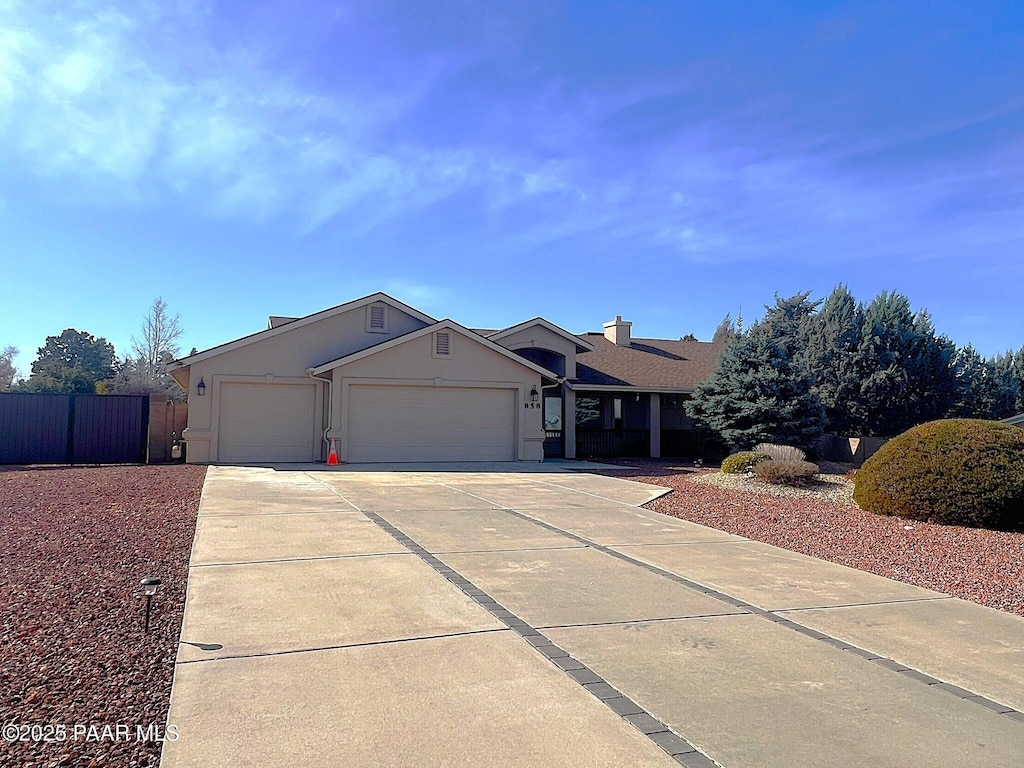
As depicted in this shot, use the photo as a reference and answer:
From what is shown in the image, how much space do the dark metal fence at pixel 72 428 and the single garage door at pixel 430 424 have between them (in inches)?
226

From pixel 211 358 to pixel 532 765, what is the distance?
58.8 feet

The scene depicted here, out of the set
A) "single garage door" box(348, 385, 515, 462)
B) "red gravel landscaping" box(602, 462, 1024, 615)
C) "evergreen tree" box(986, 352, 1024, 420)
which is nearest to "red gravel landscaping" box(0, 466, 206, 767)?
"red gravel landscaping" box(602, 462, 1024, 615)

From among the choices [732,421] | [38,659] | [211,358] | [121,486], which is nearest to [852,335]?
[732,421]

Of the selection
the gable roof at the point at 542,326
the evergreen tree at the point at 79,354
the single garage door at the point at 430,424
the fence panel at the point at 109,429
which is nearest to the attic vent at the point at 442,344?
the single garage door at the point at 430,424

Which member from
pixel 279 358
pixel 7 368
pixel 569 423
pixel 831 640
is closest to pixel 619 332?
pixel 569 423

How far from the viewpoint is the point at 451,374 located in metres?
21.2

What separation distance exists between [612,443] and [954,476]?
49.2 ft

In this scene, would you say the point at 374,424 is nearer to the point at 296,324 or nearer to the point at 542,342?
the point at 296,324

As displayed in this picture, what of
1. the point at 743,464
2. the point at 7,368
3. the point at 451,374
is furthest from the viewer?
the point at 7,368

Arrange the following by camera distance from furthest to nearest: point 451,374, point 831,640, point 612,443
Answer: point 612,443 < point 451,374 < point 831,640

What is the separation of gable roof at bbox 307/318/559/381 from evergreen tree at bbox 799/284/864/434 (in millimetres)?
9989

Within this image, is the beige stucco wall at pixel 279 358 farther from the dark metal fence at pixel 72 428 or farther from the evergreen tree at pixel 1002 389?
the evergreen tree at pixel 1002 389

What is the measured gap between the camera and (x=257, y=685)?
14.1 feet

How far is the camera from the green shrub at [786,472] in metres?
15.2
